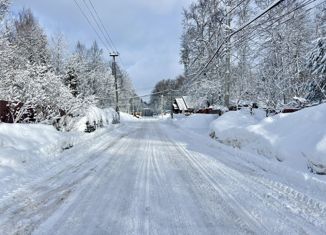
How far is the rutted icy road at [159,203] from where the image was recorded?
527 cm

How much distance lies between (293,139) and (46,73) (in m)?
14.1

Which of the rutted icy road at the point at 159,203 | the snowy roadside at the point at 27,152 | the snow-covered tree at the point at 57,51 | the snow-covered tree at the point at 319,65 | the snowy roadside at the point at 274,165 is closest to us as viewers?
the rutted icy road at the point at 159,203

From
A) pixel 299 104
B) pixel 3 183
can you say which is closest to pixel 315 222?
pixel 3 183

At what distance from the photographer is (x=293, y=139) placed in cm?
1053

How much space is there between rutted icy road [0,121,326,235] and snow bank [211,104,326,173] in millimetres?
1063

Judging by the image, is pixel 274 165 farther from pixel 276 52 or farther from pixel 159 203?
pixel 276 52

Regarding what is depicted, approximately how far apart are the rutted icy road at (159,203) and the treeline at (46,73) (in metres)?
8.74

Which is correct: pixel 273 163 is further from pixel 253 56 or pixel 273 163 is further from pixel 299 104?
pixel 253 56

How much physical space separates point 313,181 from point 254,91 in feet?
56.1

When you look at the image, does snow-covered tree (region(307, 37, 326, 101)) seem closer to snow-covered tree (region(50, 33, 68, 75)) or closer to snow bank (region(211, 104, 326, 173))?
snow bank (region(211, 104, 326, 173))

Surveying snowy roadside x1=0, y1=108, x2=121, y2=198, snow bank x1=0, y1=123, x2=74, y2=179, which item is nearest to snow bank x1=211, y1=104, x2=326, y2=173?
snowy roadside x1=0, y1=108, x2=121, y2=198

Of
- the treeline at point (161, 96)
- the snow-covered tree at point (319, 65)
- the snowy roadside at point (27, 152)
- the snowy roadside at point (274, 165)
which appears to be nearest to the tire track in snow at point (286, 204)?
the snowy roadside at point (274, 165)

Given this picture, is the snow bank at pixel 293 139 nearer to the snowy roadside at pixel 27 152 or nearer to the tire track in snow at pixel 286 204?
the tire track in snow at pixel 286 204

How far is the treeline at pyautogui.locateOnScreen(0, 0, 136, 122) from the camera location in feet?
58.7
